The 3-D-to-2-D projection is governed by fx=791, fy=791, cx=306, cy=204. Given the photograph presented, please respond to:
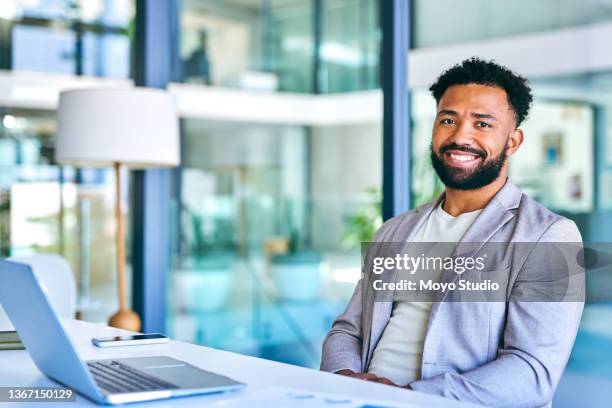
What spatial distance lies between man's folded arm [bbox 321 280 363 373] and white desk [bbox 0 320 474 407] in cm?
49

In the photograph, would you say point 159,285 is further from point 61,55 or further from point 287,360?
point 61,55

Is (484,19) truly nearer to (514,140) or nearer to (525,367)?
(514,140)

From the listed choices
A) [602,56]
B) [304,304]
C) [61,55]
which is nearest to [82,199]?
[61,55]

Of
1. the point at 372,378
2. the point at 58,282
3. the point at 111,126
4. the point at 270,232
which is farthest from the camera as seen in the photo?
the point at 270,232

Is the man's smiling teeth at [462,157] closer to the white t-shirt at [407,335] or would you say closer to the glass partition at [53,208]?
the white t-shirt at [407,335]

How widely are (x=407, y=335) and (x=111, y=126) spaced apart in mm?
1728

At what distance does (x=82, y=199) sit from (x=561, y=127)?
144 inches

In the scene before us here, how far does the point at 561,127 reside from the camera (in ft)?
9.65

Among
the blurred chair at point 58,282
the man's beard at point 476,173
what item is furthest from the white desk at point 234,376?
the blurred chair at point 58,282

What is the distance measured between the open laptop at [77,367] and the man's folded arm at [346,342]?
2.28ft

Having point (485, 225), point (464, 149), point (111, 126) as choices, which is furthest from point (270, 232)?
point (485, 225)

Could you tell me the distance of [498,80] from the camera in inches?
84.3

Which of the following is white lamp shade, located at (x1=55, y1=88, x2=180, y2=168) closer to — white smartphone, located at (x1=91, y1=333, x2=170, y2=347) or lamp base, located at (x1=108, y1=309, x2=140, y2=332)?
lamp base, located at (x1=108, y1=309, x2=140, y2=332)

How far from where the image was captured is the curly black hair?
7.02 feet
